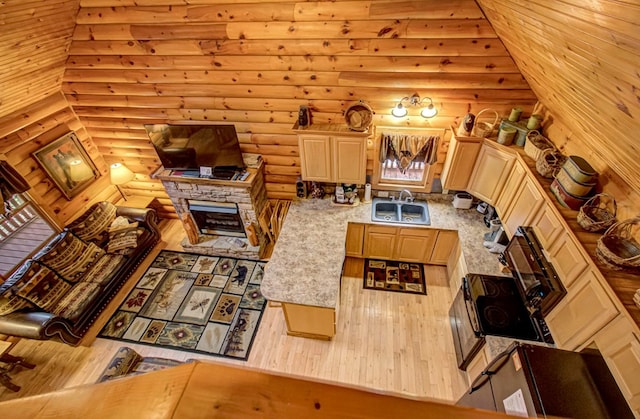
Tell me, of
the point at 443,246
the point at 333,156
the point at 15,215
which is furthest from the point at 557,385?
the point at 15,215

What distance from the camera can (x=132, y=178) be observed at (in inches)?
180

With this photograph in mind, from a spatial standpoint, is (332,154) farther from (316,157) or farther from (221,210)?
Result: (221,210)

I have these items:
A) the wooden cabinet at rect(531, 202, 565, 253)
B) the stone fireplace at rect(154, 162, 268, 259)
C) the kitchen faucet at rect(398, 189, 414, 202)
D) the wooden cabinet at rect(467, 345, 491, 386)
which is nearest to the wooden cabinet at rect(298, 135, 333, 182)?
the stone fireplace at rect(154, 162, 268, 259)

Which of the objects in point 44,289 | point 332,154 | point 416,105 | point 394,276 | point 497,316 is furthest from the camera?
point 394,276

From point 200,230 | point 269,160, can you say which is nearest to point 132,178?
point 200,230

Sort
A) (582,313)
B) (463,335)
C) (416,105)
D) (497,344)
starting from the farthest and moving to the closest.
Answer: (416,105)
(463,335)
(497,344)
(582,313)

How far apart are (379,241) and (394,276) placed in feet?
1.95

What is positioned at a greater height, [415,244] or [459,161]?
[459,161]

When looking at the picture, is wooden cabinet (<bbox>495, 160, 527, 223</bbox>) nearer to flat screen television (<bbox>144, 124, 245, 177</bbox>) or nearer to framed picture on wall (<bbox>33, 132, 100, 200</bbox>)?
flat screen television (<bbox>144, 124, 245, 177</bbox>)

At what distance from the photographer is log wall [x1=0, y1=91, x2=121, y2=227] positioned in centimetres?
338

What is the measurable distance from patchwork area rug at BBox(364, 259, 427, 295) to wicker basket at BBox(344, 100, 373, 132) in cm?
200

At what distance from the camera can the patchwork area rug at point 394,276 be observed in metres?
3.86

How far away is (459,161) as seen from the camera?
3207 mm

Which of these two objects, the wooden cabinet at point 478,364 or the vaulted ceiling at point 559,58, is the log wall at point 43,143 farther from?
the wooden cabinet at point 478,364
